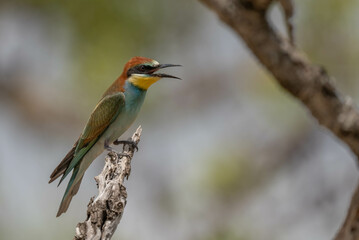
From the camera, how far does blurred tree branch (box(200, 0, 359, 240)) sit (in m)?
Answer: 2.43

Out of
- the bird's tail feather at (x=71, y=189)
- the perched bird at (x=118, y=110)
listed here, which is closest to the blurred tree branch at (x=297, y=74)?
the perched bird at (x=118, y=110)

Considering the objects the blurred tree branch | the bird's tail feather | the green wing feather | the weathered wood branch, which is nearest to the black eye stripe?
the green wing feather

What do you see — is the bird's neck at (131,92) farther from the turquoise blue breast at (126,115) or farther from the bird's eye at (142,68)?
the bird's eye at (142,68)

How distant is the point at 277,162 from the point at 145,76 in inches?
132

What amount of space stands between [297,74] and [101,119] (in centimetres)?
188

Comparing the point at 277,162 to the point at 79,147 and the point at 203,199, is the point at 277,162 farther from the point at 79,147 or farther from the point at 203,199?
the point at 79,147

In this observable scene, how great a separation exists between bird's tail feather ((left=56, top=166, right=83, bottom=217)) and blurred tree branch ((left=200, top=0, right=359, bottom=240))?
171 cm

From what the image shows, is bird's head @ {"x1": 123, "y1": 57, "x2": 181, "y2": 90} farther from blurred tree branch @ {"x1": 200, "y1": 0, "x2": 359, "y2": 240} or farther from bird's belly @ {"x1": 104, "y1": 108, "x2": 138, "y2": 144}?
blurred tree branch @ {"x1": 200, "y1": 0, "x2": 359, "y2": 240}

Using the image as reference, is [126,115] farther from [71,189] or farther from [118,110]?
[71,189]

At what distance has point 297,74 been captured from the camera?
2434mm

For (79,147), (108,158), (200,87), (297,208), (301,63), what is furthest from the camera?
(200,87)

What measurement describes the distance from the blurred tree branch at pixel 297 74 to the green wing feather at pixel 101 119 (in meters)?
1.75

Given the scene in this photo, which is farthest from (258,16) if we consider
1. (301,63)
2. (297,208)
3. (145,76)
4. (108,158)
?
(297,208)

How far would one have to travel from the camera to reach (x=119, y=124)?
412 centimetres
